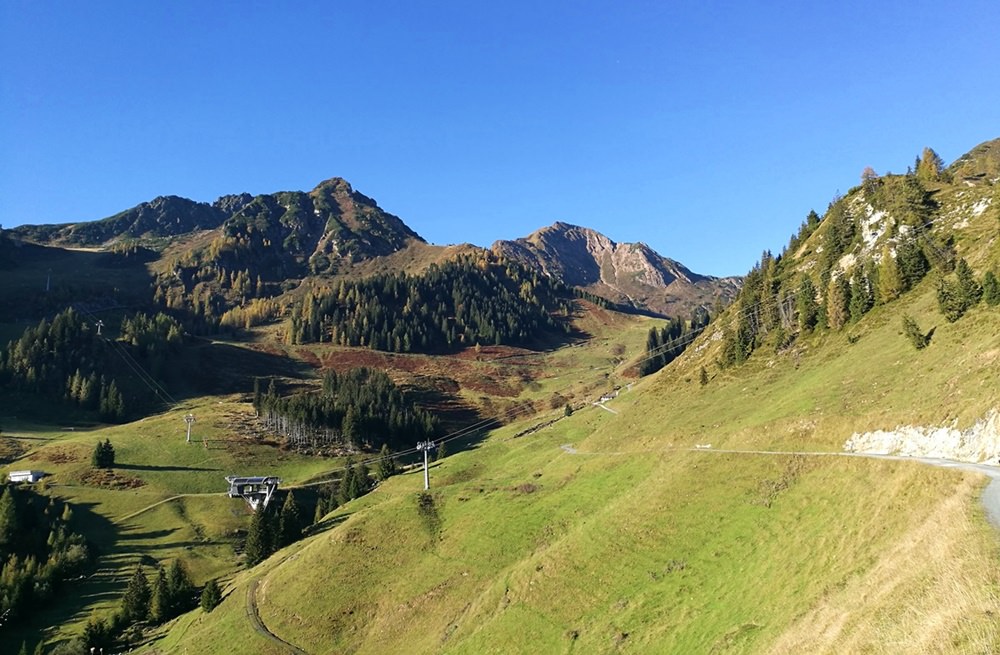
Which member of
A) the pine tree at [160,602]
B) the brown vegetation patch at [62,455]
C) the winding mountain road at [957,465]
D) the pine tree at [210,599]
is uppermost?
the winding mountain road at [957,465]

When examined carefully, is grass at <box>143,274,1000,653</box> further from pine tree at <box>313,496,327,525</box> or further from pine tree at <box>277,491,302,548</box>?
pine tree at <box>313,496,327,525</box>

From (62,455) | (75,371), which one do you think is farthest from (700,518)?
(75,371)

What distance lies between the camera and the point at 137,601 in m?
75.2

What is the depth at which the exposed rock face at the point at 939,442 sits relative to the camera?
36906 millimetres

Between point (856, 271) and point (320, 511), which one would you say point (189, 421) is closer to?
point (320, 511)

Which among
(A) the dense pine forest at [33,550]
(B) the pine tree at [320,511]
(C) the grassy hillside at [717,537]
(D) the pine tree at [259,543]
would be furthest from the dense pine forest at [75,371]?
(C) the grassy hillside at [717,537]

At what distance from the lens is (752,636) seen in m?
26.7

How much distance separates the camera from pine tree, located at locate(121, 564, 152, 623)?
7444 centimetres

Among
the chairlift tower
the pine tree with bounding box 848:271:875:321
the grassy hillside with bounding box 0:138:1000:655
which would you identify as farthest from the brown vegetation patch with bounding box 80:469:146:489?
the pine tree with bounding box 848:271:875:321

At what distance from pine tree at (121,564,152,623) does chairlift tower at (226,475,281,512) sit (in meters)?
33.4

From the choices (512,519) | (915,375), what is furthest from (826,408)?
(512,519)

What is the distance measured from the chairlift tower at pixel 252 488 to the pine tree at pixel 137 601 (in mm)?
33419

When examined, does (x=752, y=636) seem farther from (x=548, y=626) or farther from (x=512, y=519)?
(x=512, y=519)

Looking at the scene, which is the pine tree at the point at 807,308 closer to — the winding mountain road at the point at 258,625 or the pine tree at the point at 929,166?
the pine tree at the point at 929,166
